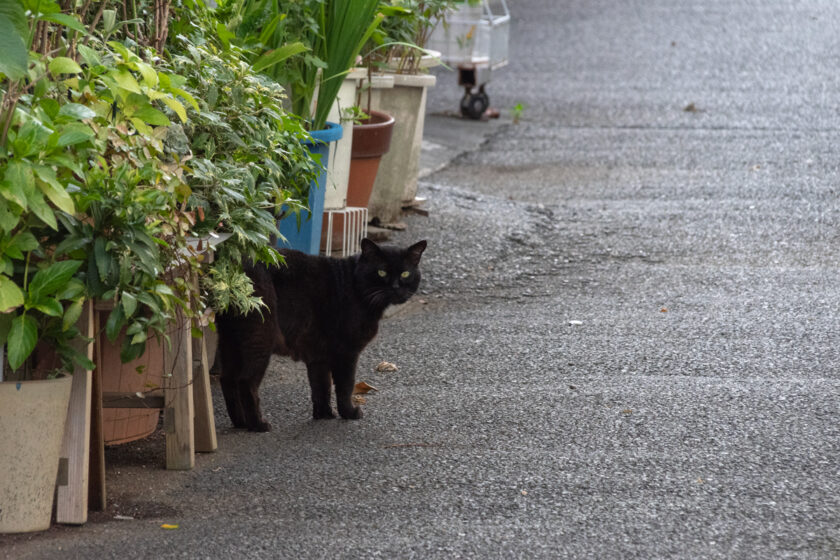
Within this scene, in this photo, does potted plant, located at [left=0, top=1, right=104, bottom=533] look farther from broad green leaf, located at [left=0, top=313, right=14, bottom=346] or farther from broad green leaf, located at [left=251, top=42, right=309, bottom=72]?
broad green leaf, located at [left=251, top=42, right=309, bottom=72]

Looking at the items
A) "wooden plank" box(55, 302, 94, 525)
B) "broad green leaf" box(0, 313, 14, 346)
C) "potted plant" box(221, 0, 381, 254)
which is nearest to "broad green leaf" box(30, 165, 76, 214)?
"broad green leaf" box(0, 313, 14, 346)

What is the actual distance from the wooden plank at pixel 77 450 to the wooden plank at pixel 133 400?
0.42 metres

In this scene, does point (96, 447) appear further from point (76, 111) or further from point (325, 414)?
point (325, 414)

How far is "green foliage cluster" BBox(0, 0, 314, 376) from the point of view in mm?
2463

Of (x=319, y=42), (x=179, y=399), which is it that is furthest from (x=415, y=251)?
(x=319, y=42)

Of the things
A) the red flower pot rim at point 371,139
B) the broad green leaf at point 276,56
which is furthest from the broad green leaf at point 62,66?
the red flower pot rim at point 371,139

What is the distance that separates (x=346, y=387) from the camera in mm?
4027

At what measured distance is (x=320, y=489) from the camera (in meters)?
3.25

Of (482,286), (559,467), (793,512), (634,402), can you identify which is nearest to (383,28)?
(482,286)

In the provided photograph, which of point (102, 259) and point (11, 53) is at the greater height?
point (11, 53)

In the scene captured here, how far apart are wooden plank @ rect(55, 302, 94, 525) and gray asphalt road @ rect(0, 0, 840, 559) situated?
69 millimetres

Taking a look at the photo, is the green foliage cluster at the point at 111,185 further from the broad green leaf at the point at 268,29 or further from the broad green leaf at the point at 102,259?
the broad green leaf at the point at 268,29

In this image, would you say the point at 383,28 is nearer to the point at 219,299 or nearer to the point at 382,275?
the point at 382,275

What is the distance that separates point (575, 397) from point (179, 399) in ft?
5.19
